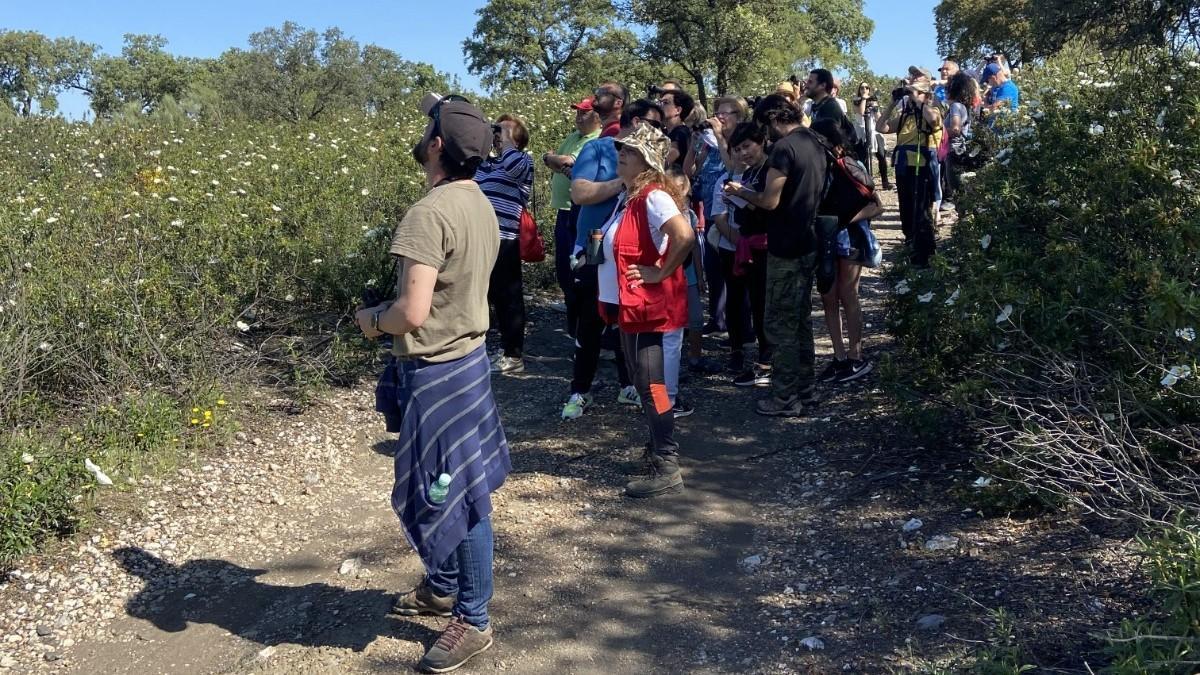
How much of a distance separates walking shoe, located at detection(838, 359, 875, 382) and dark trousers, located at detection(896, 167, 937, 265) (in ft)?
5.92

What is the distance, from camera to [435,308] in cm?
327

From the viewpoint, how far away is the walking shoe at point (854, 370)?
6.38 m

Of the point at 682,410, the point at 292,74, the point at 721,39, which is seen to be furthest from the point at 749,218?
the point at 292,74

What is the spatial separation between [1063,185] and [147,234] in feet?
16.8

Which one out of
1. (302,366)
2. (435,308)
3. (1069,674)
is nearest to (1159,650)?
(1069,674)

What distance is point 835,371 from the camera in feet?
21.2

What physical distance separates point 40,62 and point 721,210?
265 ft

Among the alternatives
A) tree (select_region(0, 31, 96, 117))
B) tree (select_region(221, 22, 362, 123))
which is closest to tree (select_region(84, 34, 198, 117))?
tree (select_region(0, 31, 96, 117))

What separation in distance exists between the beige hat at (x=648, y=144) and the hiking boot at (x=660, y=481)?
1.43 m

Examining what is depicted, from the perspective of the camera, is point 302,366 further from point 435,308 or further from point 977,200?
point 977,200

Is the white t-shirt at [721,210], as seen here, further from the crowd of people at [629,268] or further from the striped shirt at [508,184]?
the striped shirt at [508,184]

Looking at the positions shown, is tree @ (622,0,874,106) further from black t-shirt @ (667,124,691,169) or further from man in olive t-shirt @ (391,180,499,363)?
man in olive t-shirt @ (391,180,499,363)

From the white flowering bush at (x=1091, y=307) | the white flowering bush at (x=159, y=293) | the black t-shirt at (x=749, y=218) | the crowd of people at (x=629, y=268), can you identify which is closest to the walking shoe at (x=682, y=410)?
the crowd of people at (x=629, y=268)

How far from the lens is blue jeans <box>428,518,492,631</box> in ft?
11.3
